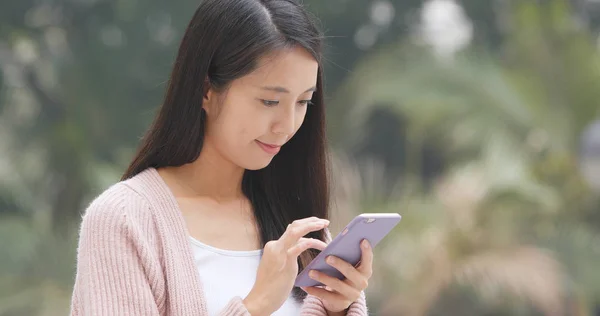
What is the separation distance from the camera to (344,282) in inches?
75.6

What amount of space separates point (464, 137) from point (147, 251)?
643 centimetres

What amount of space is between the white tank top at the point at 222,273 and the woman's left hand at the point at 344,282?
100 mm

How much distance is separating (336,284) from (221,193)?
0.32m

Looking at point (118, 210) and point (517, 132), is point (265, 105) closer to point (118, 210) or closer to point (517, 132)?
point (118, 210)

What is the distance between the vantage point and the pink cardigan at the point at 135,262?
1.78m

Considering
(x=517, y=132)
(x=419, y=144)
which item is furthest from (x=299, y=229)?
(x=419, y=144)

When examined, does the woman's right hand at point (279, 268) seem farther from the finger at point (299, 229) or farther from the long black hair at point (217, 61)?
the long black hair at point (217, 61)

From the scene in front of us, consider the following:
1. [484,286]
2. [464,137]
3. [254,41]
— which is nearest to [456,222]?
[484,286]

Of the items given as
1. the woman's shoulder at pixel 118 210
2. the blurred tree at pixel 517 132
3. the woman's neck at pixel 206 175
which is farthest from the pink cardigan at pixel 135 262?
the blurred tree at pixel 517 132

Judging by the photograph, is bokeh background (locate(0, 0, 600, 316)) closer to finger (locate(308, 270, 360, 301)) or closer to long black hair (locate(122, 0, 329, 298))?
long black hair (locate(122, 0, 329, 298))

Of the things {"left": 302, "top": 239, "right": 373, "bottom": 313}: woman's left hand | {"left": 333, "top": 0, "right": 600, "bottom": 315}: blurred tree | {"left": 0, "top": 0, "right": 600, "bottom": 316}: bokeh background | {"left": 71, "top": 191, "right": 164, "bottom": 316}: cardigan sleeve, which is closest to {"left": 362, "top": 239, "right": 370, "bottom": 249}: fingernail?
{"left": 302, "top": 239, "right": 373, "bottom": 313}: woman's left hand

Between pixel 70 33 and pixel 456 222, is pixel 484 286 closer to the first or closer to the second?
pixel 456 222

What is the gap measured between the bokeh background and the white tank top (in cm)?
315

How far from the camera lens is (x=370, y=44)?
1088 cm
